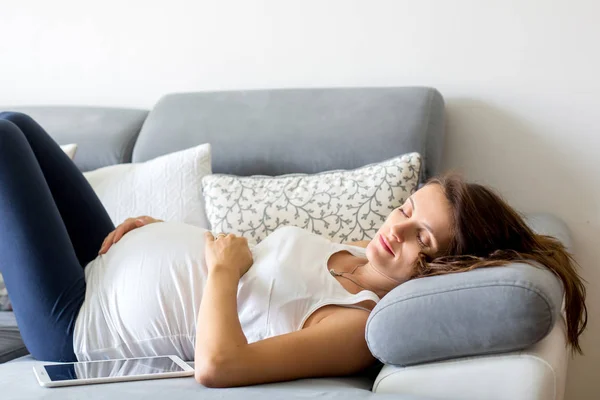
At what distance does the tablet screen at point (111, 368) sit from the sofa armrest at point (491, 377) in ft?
1.36

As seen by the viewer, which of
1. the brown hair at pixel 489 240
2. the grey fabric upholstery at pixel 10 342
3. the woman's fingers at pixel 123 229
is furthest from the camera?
the woman's fingers at pixel 123 229

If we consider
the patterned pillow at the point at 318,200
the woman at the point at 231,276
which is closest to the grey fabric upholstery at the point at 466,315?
the woman at the point at 231,276

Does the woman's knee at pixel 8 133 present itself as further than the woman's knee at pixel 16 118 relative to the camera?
No

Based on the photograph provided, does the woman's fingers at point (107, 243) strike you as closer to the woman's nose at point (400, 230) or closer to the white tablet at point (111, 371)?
the white tablet at point (111, 371)

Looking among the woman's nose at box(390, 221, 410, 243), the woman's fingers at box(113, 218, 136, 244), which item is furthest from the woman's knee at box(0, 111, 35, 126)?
the woman's nose at box(390, 221, 410, 243)

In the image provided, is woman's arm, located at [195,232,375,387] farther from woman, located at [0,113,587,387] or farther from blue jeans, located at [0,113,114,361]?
blue jeans, located at [0,113,114,361]

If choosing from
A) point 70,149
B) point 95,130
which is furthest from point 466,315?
point 95,130

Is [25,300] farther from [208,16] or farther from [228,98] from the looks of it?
[208,16]

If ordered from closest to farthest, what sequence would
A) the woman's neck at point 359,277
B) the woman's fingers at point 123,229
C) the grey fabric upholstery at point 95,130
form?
the woman's neck at point 359,277, the woman's fingers at point 123,229, the grey fabric upholstery at point 95,130

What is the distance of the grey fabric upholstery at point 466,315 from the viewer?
3.98 ft

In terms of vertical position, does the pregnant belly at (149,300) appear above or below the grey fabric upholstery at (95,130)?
below

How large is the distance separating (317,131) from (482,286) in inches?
40.4

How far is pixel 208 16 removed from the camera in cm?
257

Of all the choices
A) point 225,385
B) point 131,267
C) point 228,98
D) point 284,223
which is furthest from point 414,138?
point 225,385
